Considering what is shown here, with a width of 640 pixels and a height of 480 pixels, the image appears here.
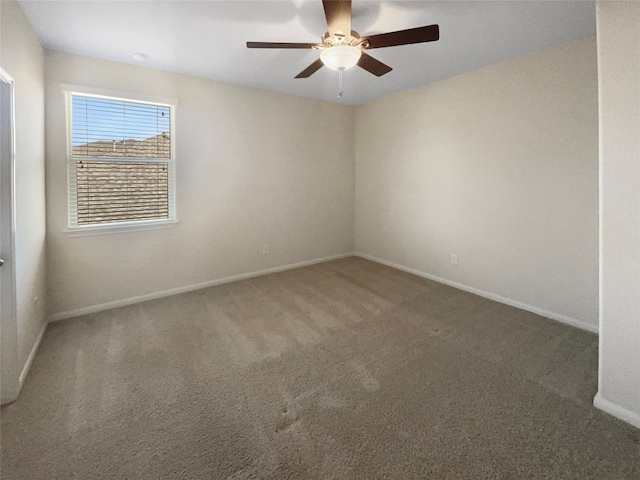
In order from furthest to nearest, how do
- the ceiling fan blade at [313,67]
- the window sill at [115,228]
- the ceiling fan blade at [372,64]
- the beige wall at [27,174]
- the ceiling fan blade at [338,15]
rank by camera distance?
the window sill at [115,228] → the ceiling fan blade at [313,67] → the ceiling fan blade at [372,64] → the beige wall at [27,174] → the ceiling fan blade at [338,15]

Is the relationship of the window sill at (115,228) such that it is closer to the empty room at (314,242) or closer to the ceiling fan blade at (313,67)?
the empty room at (314,242)

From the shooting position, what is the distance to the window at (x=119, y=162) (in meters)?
3.01

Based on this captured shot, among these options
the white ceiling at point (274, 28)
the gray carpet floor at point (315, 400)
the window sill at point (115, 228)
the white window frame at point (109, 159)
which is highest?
the white ceiling at point (274, 28)

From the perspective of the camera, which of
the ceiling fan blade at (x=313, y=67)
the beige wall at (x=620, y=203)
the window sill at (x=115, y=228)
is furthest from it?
the window sill at (x=115, y=228)

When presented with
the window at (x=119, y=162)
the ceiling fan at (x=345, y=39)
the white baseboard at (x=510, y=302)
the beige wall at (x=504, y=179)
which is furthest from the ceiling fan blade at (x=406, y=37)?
the white baseboard at (x=510, y=302)

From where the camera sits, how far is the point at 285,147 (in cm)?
436

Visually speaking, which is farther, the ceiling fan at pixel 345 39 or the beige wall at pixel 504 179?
the beige wall at pixel 504 179

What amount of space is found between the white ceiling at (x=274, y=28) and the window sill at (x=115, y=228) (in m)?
1.65

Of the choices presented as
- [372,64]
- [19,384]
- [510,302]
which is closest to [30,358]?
[19,384]

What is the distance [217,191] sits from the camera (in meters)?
3.86

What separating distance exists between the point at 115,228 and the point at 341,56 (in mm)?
2821

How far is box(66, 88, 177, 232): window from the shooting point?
3.01m

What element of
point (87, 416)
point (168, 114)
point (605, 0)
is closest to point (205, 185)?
point (168, 114)

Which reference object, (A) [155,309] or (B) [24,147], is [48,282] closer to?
(A) [155,309]
